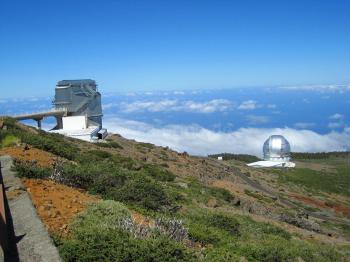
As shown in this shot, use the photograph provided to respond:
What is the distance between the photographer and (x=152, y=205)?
38.4ft

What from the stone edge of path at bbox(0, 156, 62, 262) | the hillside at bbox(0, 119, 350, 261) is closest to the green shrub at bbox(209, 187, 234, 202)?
the hillside at bbox(0, 119, 350, 261)

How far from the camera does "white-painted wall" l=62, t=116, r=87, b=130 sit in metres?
48.1

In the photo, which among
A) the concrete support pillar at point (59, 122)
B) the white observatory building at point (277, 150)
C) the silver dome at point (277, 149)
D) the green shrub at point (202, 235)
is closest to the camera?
the green shrub at point (202, 235)

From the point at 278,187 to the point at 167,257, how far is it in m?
36.1

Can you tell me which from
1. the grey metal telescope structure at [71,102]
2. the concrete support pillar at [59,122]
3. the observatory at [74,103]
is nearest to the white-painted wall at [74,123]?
the observatory at [74,103]

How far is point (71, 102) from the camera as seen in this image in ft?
176

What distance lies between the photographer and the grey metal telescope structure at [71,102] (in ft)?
174

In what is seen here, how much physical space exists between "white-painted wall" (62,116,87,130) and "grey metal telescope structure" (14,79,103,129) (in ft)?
9.80

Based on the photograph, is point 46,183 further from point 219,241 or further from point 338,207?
point 338,207

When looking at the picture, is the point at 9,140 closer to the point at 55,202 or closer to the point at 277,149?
the point at 55,202

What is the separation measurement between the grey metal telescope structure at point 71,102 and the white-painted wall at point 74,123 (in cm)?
299

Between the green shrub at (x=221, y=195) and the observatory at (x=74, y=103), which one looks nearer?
the green shrub at (x=221, y=195)

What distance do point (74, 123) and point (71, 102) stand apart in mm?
6041

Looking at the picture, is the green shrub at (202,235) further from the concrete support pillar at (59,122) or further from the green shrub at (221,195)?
the concrete support pillar at (59,122)
